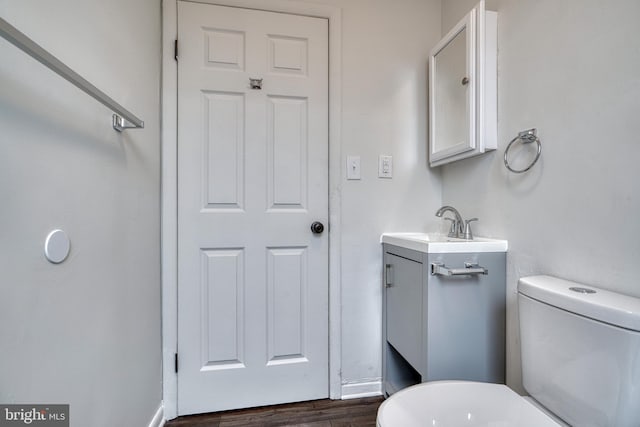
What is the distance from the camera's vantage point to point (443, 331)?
106 cm

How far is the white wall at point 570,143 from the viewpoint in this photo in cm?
73

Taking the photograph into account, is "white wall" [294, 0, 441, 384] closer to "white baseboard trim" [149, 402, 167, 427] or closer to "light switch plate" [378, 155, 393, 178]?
"light switch plate" [378, 155, 393, 178]

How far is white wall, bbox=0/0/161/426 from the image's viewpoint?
56 cm

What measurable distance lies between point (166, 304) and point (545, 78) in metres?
1.79

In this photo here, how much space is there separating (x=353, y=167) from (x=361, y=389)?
1.18m

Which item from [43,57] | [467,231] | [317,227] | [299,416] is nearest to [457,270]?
[467,231]

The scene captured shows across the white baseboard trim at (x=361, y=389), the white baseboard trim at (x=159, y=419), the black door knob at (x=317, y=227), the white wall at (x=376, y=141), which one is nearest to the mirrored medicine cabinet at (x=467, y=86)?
the white wall at (x=376, y=141)

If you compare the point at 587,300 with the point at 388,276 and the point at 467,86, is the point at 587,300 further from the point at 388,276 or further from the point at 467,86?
the point at 467,86

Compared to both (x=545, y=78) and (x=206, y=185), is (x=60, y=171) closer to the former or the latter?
(x=206, y=185)

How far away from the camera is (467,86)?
1.20m

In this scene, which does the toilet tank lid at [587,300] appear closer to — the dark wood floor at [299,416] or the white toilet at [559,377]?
the white toilet at [559,377]

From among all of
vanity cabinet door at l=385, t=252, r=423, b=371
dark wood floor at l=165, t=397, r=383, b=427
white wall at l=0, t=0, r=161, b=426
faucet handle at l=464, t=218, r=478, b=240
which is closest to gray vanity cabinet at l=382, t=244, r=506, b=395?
vanity cabinet door at l=385, t=252, r=423, b=371

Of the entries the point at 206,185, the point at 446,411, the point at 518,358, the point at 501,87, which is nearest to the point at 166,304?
the point at 206,185

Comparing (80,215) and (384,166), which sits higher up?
(384,166)
